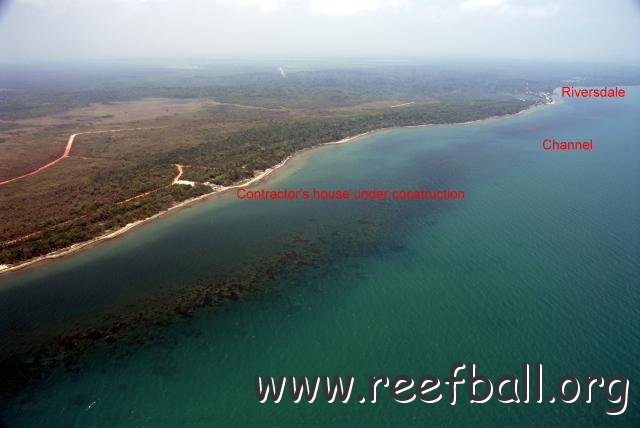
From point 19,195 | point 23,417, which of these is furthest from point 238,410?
point 19,195

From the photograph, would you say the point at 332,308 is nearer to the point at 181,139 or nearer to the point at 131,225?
the point at 131,225

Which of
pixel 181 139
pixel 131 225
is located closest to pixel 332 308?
pixel 131 225

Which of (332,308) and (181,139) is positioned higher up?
(181,139)

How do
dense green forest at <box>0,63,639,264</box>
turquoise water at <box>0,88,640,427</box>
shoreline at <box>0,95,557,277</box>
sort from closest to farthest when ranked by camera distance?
turquoise water at <box>0,88,640,427</box>, shoreline at <box>0,95,557,277</box>, dense green forest at <box>0,63,639,264</box>

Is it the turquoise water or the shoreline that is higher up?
the shoreline

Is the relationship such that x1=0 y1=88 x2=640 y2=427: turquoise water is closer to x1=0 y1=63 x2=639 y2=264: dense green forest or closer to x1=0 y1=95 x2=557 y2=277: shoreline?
x1=0 y1=95 x2=557 y2=277: shoreline

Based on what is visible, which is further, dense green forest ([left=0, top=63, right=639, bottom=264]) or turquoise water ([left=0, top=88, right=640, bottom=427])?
dense green forest ([left=0, top=63, right=639, bottom=264])

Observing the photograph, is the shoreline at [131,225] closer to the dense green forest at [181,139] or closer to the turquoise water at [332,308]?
the dense green forest at [181,139]

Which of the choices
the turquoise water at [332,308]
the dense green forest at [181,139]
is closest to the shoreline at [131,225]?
the dense green forest at [181,139]

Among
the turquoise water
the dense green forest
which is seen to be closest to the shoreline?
the dense green forest
